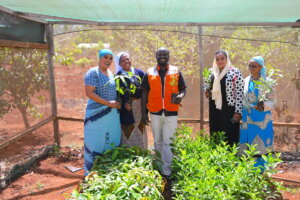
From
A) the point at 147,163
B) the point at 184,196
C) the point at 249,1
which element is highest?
the point at 249,1

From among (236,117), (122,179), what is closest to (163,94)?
(236,117)

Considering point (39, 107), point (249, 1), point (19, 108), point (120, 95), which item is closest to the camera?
point (249, 1)

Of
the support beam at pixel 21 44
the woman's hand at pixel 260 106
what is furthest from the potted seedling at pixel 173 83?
the support beam at pixel 21 44

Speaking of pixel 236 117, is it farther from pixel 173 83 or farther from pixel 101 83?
pixel 101 83

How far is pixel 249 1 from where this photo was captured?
10.4 ft

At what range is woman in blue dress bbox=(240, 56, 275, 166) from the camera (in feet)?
11.6

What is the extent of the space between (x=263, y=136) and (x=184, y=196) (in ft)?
5.86

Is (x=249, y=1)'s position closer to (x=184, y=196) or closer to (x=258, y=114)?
(x=258, y=114)

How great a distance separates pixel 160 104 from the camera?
372 centimetres

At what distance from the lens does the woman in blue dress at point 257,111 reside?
3.54 metres

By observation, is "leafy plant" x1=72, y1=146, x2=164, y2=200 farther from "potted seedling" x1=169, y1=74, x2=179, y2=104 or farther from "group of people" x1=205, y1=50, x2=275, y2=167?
"group of people" x1=205, y1=50, x2=275, y2=167

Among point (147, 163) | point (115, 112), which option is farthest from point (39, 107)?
point (147, 163)

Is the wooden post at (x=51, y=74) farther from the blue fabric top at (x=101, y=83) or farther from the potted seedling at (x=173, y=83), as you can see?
the potted seedling at (x=173, y=83)

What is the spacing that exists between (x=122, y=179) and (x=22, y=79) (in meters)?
3.01
